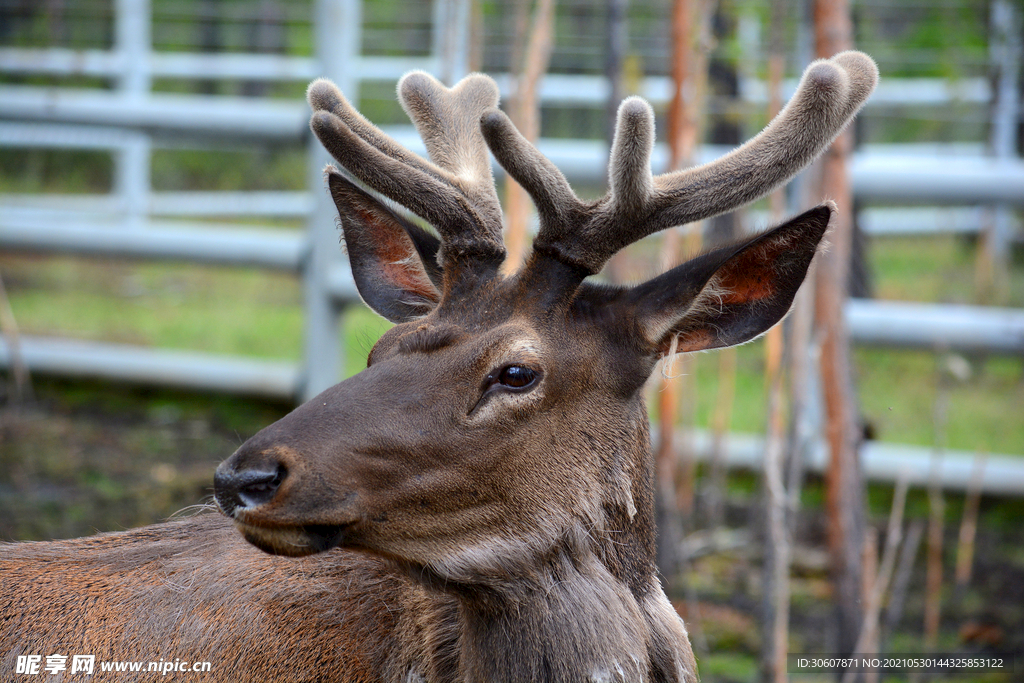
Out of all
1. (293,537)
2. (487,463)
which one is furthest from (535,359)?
(293,537)

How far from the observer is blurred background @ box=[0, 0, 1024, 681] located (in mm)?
4094

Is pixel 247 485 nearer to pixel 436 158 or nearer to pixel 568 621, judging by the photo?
pixel 568 621

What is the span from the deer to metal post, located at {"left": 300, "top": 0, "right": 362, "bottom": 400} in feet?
10.9

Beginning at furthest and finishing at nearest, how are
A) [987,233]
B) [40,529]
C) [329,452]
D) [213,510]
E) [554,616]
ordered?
[987,233] < [40,529] < [213,510] < [554,616] < [329,452]

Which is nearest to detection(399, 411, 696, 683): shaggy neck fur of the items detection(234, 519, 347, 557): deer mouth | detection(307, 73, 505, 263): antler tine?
detection(234, 519, 347, 557): deer mouth

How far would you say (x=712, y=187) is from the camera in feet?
8.14

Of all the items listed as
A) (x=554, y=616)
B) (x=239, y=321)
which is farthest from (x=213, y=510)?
(x=239, y=321)

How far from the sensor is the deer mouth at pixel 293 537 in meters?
2.06

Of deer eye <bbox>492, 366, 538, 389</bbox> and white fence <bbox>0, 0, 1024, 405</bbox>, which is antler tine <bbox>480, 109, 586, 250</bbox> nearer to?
deer eye <bbox>492, 366, 538, 389</bbox>

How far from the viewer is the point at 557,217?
2.46 meters

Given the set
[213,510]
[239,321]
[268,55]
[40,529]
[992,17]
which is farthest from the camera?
[268,55]

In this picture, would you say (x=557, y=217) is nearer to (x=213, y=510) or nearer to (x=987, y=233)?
(x=213, y=510)

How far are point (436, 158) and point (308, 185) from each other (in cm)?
355

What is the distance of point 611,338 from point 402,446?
24.4 inches
